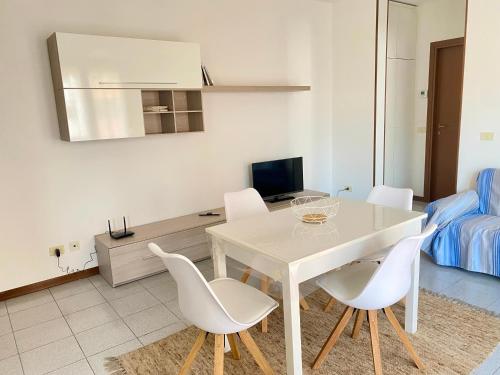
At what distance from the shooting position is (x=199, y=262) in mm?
3803

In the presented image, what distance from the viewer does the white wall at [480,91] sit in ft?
11.7

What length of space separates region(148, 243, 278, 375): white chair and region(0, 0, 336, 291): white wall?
6.39 feet

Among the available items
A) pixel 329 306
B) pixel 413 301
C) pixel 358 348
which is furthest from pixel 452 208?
pixel 358 348

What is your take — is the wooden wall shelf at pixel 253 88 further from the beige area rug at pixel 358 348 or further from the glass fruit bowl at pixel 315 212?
the beige area rug at pixel 358 348

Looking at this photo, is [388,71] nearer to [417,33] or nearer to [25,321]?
[417,33]

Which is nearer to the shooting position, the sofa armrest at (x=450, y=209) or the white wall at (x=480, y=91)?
the sofa armrest at (x=450, y=209)

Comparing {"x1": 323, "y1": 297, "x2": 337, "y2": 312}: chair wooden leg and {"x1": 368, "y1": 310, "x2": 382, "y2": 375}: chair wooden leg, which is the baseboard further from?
{"x1": 368, "y1": 310, "x2": 382, "y2": 375}: chair wooden leg

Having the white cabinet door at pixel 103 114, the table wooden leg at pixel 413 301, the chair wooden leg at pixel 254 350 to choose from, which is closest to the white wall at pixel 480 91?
the table wooden leg at pixel 413 301

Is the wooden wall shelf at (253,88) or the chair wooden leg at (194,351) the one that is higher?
the wooden wall shelf at (253,88)

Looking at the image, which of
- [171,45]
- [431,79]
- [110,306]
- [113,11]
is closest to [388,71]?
[431,79]

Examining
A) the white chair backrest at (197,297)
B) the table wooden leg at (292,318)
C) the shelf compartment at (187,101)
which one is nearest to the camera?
the white chair backrest at (197,297)

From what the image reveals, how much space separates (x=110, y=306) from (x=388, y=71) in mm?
4325

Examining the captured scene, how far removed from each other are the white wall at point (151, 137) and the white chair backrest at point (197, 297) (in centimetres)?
201

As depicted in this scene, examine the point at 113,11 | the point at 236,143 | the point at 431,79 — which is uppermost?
the point at 113,11
